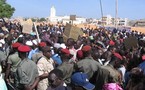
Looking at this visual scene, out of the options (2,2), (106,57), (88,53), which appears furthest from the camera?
(2,2)

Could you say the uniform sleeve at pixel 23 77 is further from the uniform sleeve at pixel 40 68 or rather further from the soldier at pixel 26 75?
the uniform sleeve at pixel 40 68

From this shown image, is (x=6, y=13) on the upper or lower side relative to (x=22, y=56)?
lower

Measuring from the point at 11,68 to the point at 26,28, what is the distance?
7.92m

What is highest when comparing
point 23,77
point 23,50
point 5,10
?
point 23,50

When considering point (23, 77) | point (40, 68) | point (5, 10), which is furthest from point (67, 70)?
point (5, 10)

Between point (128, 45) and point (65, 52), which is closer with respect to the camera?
point (65, 52)

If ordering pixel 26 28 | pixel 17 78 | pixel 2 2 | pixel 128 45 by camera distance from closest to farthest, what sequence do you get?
pixel 17 78 < pixel 128 45 < pixel 26 28 < pixel 2 2

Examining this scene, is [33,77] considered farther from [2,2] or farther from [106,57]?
[2,2]

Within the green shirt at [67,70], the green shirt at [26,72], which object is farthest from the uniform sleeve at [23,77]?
the green shirt at [67,70]

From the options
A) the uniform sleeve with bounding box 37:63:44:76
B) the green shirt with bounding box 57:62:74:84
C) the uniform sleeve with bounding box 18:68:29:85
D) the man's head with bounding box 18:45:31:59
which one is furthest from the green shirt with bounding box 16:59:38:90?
the green shirt with bounding box 57:62:74:84

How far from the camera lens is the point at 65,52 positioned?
7250 mm

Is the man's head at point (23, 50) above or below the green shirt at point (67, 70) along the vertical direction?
above

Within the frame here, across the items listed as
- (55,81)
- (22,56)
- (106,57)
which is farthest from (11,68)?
(55,81)

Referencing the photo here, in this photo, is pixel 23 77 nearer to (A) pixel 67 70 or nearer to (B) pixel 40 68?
(B) pixel 40 68
